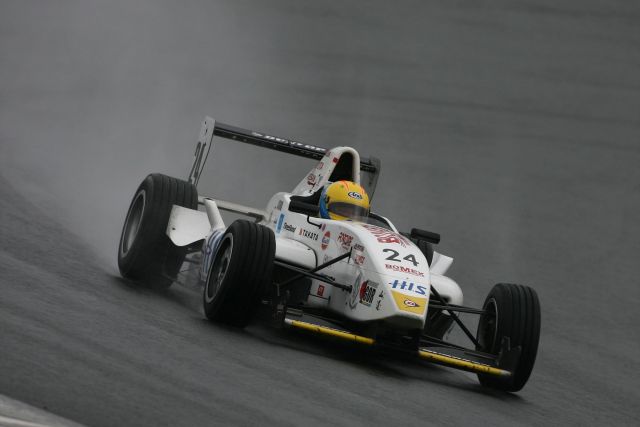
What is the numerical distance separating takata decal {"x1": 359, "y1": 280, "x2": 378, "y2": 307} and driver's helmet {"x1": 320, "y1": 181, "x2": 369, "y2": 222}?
54.3 inches

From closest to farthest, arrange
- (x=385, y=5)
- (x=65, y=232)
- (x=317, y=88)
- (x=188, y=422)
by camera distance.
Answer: (x=188, y=422) < (x=65, y=232) < (x=317, y=88) < (x=385, y=5)

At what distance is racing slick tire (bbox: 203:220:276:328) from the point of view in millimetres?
8414

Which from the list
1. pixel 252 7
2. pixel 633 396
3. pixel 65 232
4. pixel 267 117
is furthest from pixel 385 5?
pixel 633 396

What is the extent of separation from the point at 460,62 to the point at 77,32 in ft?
25.7

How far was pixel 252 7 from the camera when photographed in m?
26.1

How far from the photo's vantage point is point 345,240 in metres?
9.12

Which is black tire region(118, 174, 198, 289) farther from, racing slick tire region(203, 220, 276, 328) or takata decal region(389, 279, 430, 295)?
takata decal region(389, 279, 430, 295)

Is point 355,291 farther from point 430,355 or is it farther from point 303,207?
point 303,207

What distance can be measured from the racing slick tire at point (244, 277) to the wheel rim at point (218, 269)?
21 centimetres

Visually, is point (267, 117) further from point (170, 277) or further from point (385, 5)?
point (170, 277)

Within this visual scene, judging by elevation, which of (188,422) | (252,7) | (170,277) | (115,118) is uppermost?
(252,7)

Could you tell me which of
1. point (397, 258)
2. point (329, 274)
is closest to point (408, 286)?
point (397, 258)

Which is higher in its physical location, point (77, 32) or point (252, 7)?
point (252, 7)

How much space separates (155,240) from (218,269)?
1370 mm
